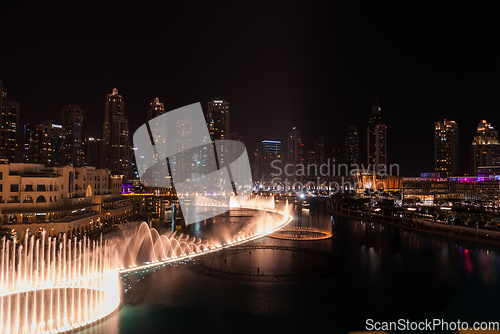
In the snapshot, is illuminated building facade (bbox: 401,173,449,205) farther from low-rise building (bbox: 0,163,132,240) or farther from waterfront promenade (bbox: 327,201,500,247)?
low-rise building (bbox: 0,163,132,240)

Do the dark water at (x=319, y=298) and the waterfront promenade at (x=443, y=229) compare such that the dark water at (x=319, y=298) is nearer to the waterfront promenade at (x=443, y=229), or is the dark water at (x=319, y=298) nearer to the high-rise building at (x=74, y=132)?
the waterfront promenade at (x=443, y=229)

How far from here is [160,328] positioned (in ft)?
51.5

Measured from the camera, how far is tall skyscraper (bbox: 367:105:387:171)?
184375mm

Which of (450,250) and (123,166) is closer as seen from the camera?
(450,250)

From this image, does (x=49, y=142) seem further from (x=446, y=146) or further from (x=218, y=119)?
(x=446, y=146)

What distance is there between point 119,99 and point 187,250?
149m

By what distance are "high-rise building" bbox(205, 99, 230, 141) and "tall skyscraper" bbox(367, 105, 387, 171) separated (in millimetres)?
85899

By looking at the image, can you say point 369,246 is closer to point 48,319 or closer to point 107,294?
point 107,294

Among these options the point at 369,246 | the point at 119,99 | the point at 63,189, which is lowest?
the point at 369,246

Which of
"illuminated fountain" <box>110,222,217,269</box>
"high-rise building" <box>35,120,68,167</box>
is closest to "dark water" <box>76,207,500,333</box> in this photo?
"illuminated fountain" <box>110,222,217,269</box>

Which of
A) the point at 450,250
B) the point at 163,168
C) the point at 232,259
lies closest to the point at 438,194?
the point at 450,250

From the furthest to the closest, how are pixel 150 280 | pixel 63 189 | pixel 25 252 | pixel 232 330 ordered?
pixel 63 189 → pixel 25 252 → pixel 150 280 → pixel 232 330

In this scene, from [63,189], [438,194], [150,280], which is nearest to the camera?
[150,280]

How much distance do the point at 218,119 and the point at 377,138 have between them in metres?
92.8
